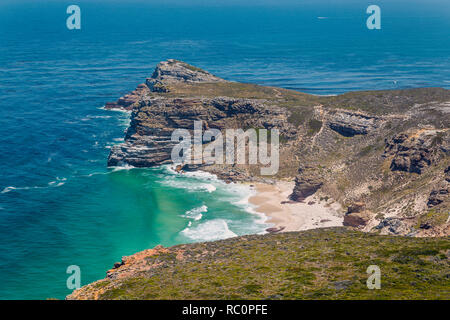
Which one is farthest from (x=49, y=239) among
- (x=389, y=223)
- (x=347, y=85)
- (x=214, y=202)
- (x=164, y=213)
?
(x=347, y=85)

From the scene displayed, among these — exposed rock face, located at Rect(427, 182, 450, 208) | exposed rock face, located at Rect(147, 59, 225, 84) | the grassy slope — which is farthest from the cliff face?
the grassy slope

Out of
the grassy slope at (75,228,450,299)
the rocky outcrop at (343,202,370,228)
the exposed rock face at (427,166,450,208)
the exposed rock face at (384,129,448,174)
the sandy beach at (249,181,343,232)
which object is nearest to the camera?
the grassy slope at (75,228,450,299)

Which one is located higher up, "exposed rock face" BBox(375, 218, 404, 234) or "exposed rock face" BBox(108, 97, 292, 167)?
"exposed rock face" BBox(108, 97, 292, 167)

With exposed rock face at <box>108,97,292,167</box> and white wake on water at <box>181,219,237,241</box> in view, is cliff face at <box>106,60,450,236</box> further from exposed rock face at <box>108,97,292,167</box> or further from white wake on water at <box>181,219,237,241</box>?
white wake on water at <box>181,219,237,241</box>

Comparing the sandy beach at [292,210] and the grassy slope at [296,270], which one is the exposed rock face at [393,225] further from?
the sandy beach at [292,210]

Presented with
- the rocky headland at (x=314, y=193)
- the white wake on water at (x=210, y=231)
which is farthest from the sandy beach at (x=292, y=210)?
the white wake on water at (x=210, y=231)

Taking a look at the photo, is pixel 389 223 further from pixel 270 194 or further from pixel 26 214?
pixel 26 214
